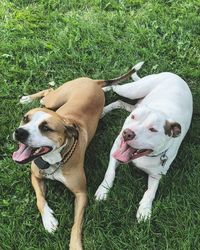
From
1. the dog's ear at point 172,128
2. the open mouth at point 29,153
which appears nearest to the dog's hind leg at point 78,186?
the open mouth at point 29,153

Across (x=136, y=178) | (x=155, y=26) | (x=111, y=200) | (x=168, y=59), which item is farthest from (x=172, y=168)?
(x=155, y=26)

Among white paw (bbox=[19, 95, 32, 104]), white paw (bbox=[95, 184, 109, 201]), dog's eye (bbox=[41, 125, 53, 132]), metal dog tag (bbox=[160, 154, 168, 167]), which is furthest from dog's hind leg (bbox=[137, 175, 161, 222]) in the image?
white paw (bbox=[19, 95, 32, 104])

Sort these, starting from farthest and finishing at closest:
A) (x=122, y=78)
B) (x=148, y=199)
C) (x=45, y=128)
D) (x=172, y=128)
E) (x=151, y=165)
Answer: (x=122, y=78), (x=151, y=165), (x=148, y=199), (x=172, y=128), (x=45, y=128)

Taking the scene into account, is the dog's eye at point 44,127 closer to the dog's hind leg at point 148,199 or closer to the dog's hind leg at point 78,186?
the dog's hind leg at point 78,186

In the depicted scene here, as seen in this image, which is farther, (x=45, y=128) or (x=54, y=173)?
(x=54, y=173)

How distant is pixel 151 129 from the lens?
4.44 m

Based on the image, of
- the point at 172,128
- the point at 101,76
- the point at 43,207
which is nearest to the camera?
the point at 172,128

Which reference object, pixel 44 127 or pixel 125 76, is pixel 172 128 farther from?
pixel 125 76

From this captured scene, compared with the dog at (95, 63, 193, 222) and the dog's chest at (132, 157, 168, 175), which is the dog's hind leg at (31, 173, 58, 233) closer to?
the dog at (95, 63, 193, 222)

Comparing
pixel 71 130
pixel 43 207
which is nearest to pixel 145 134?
pixel 71 130

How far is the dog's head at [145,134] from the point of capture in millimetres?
4410

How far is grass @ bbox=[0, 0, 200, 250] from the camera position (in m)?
4.50

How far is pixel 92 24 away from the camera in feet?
22.5

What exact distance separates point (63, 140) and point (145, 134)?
2.35 feet
